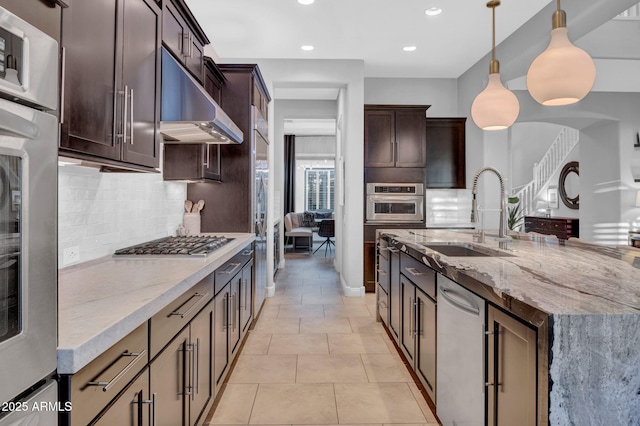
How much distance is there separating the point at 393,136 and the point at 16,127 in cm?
473

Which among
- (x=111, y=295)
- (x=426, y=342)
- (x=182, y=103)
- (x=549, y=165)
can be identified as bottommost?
(x=426, y=342)

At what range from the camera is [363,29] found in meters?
4.05

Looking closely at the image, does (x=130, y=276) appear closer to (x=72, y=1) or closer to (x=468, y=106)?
(x=72, y=1)

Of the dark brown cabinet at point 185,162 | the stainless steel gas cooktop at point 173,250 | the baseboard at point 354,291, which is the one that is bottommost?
the baseboard at point 354,291

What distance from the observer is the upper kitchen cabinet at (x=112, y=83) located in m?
1.25

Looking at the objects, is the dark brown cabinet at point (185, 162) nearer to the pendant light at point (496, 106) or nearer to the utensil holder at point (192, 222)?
the utensil holder at point (192, 222)

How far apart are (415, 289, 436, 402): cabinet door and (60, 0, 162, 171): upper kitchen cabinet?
167 centimetres

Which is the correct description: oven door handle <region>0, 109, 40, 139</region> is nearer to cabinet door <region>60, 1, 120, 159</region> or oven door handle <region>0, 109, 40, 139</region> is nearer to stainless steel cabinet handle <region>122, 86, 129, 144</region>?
cabinet door <region>60, 1, 120, 159</region>

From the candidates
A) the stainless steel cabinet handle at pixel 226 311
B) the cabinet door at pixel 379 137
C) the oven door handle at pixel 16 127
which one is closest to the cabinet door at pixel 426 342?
the stainless steel cabinet handle at pixel 226 311

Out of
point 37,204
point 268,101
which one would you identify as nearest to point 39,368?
point 37,204

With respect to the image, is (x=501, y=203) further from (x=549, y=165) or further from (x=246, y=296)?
(x=549, y=165)

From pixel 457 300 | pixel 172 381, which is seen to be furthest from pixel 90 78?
pixel 457 300

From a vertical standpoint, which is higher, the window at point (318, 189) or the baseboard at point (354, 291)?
the window at point (318, 189)

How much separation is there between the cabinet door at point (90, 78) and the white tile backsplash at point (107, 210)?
1.56ft
